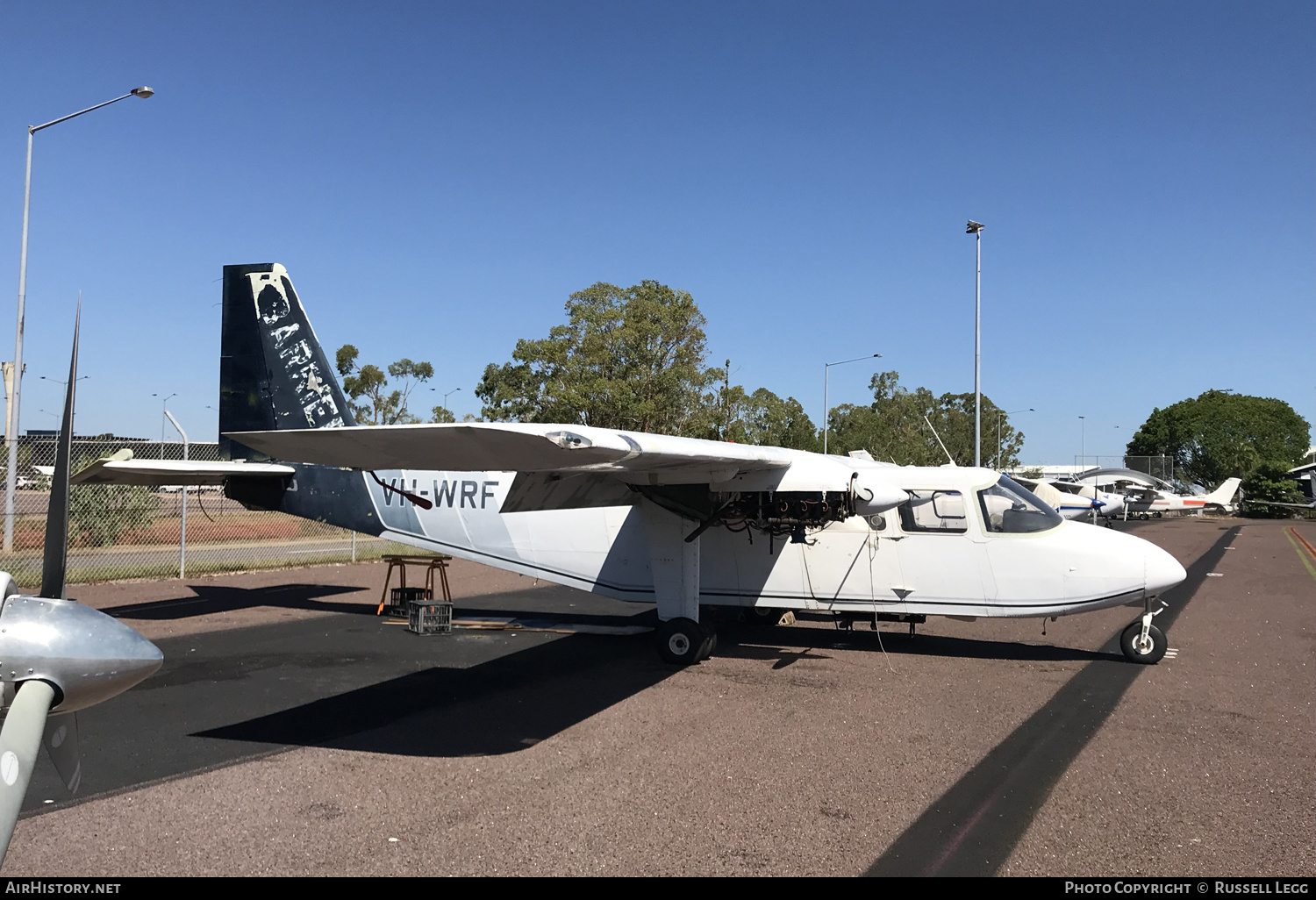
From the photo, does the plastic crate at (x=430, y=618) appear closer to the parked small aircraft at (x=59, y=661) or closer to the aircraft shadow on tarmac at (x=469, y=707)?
the aircraft shadow on tarmac at (x=469, y=707)

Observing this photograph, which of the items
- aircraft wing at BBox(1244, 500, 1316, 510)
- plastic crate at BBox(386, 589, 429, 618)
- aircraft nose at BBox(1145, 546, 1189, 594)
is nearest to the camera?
aircraft nose at BBox(1145, 546, 1189, 594)

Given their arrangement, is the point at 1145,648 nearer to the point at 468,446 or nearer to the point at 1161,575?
the point at 1161,575

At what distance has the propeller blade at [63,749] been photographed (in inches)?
130

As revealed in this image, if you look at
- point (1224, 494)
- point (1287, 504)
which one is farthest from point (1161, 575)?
point (1287, 504)

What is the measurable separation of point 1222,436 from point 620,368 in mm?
62388

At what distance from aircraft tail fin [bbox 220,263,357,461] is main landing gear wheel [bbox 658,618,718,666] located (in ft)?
19.2

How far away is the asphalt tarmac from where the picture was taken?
4.36 metres

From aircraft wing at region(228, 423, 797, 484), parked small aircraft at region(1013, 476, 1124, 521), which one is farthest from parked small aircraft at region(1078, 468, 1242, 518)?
aircraft wing at region(228, 423, 797, 484)

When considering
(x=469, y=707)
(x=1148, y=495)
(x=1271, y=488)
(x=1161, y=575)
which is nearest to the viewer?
(x=469, y=707)

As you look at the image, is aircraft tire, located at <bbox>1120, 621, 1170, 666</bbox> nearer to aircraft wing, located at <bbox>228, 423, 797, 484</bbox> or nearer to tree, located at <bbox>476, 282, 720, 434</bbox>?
aircraft wing, located at <bbox>228, 423, 797, 484</bbox>

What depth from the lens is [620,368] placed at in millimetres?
31594

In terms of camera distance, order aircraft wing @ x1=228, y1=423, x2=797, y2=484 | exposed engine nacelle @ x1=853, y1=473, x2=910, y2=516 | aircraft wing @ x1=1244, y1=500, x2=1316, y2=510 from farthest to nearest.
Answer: aircraft wing @ x1=1244, y1=500, x2=1316, y2=510 → exposed engine nacelle @ x1=853, y1=473, x2=910, y2=516 → aircraft wing @ x1=228, y1=423, x2=797, y2=484

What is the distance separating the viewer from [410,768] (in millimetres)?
5719

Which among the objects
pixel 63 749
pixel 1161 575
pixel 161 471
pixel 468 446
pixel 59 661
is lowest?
pixel 63 749
